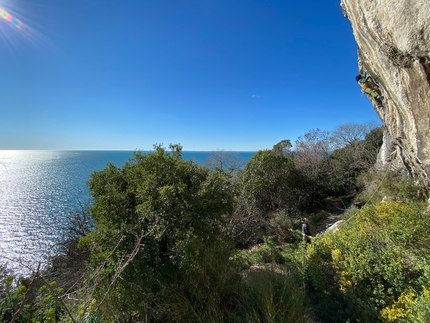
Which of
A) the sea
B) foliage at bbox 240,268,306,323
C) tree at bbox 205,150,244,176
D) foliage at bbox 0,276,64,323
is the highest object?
tree at bbox 205,150,244,176

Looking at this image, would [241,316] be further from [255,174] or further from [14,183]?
[14,183]

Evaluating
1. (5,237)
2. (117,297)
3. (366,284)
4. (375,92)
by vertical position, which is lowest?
(5,237)

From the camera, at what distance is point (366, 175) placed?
15031mm

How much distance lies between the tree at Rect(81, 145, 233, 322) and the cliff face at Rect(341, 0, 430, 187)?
5.58m

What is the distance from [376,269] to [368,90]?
21.4ft

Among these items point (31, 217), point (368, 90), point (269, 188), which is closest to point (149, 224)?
point (368, 90)

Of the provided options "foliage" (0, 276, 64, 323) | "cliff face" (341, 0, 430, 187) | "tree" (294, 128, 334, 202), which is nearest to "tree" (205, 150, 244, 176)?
"tree" (294, 128, 334, 202)

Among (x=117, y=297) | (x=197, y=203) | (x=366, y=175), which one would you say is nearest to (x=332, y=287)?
(x=197, y=203)

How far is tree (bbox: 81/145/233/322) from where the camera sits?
204 inches

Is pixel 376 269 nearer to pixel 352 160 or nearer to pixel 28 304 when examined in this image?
pixel 28 304

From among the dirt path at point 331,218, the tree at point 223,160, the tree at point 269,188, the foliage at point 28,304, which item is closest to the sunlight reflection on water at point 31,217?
the foliage at point 28,304

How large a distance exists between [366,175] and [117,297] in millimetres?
17410

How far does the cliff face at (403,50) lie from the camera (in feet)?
13.0

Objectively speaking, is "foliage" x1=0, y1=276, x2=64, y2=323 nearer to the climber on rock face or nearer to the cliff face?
the cliff face
